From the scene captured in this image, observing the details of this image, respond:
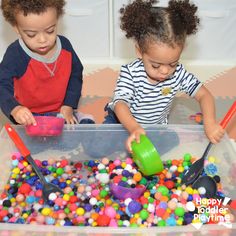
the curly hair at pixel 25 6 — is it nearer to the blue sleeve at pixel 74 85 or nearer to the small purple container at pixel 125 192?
the blue sleeve at pixel 74 85

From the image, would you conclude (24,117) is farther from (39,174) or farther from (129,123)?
(129,123)

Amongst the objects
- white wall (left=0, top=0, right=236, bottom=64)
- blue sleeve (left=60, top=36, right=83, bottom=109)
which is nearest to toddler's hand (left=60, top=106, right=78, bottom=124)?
blue sleeve (left=60, top=36, right=83, bottom=109)

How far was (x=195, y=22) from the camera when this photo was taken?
0.97 meters

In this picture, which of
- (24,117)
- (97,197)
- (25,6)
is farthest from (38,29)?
(97,197)

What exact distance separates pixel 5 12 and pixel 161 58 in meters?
0.45

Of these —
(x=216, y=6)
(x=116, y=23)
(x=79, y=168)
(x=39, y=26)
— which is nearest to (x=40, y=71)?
(x=39, y=26)

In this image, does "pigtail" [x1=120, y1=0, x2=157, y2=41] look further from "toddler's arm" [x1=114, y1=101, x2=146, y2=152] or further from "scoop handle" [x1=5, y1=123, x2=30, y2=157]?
"scoop handle" [x1=5, y1=123, x2=30, y2=157]

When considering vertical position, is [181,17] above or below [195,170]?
above

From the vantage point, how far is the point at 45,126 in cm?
104

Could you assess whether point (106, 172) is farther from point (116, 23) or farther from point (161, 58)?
point (116, 23)

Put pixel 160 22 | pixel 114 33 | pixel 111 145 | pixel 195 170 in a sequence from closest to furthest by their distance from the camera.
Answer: pixel 160 22 < pixel 195 170 < pixel 111 145 < pixel 114 33

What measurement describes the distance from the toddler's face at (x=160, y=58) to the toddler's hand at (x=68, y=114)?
12.5 inches

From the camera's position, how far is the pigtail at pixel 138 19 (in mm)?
927

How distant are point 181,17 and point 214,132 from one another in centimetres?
29
